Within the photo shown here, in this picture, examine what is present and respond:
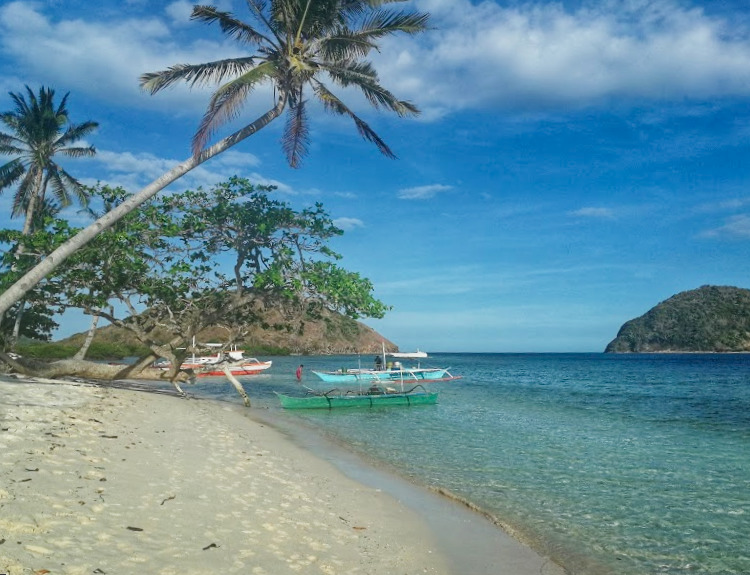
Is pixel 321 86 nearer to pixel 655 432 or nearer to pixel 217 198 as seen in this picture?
pixel 217 198

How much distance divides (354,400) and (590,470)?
13140 mm

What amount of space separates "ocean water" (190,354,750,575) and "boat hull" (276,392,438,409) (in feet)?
1.90

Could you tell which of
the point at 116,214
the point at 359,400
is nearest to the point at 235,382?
the point at 359,400

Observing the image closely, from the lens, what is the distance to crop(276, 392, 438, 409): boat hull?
23.0 m

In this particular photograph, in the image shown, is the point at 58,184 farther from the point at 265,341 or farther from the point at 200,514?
the point at 265,341

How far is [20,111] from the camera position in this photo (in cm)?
2853

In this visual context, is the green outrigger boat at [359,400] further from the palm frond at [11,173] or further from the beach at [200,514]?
the palm frond at [11,173]

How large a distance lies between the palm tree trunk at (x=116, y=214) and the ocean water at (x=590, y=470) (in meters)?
8.56

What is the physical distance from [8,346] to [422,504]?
24.1 metres

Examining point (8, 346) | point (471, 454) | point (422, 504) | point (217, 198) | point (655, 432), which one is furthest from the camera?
point (8, 346)

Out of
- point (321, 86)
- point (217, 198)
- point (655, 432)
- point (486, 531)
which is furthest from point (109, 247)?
point (655, 432)

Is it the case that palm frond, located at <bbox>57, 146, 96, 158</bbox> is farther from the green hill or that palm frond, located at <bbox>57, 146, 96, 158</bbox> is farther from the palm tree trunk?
the green hill

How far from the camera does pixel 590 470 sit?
41.8ft

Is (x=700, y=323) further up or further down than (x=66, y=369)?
further up
